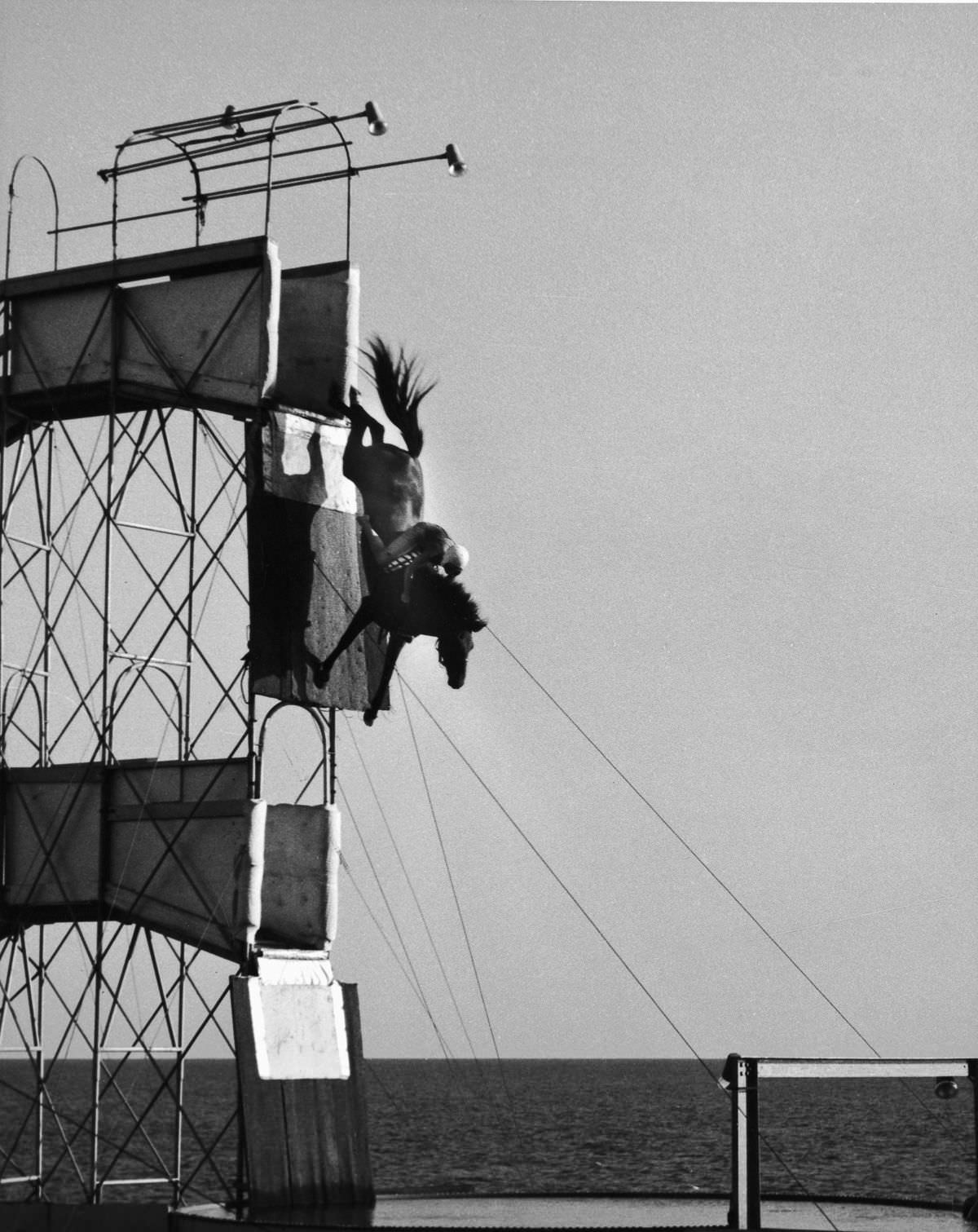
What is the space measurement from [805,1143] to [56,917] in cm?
8415

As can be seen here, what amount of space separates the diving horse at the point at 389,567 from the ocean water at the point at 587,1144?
24.8ft

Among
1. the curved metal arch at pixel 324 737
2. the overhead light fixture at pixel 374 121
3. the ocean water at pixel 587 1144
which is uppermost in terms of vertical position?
the overhead light fixture at pixel 374 121

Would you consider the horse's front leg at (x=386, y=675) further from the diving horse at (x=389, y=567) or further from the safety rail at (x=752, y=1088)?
the safety rail at (x=752, y=1088)

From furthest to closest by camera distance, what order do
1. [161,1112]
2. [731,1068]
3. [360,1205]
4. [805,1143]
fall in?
1. [161,1112]
2. [805,1143]
3. [360,1205]
4. [731,1068]

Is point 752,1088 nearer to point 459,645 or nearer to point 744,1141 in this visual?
point 744,1141

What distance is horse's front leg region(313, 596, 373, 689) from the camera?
30609mm

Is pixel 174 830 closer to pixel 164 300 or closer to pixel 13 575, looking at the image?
pixel 13 575

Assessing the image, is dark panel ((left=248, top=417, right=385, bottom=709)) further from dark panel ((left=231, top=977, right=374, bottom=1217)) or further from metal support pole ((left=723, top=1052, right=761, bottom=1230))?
metal support pole ((left=723, top=1052, right=761, bottom=1230))

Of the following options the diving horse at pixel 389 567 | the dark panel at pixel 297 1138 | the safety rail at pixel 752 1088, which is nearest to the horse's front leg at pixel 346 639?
the diving horse at pixel 389 567

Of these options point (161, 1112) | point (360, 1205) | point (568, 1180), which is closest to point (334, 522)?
point (360, 1205)

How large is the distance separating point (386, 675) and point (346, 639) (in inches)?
46.6

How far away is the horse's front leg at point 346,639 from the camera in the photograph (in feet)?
100

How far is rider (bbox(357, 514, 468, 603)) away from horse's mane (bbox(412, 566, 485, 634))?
0.11 meters

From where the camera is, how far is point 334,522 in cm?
3111
